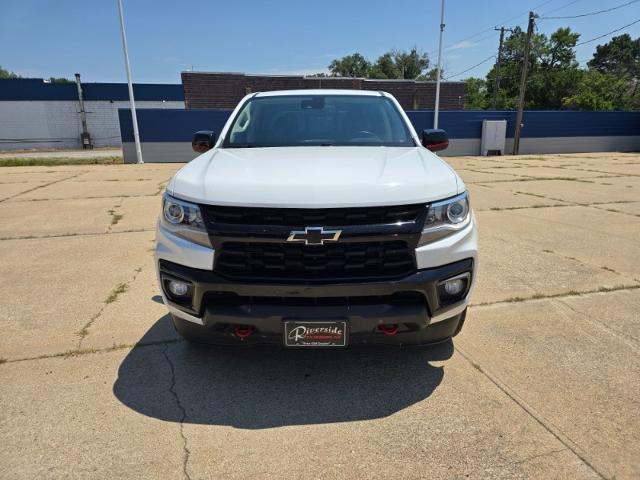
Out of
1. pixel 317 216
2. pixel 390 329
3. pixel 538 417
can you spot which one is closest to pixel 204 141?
pixel 317 216

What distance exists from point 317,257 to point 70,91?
4079cm

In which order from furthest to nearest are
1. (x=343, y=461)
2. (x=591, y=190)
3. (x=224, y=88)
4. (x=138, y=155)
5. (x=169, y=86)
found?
(x=169, y=86), (x=224, y=88), (x=138, y=155), (x=591, y=190), (x=343, y=461)

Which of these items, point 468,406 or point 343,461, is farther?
point 468,406

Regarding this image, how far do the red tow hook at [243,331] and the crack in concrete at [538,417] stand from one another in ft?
5.04

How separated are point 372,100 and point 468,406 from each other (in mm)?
2804

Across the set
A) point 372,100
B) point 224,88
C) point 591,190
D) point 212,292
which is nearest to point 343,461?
point 212,292

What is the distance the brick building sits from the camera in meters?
31.4

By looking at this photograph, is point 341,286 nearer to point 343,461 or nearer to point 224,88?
point 343,461

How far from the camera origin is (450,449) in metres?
2.18

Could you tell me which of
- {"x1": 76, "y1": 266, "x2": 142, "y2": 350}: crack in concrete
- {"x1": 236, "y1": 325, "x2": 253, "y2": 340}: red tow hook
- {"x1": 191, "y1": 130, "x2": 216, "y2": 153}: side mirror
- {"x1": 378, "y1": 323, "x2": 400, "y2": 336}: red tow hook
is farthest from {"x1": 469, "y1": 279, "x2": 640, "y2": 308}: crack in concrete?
{"x1": 76, "y1": 266, "x2": 142, "y2": 350}: crack in concrete

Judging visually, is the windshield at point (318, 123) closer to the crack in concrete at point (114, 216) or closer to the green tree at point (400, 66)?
the crack in concrete at point (114, 216)

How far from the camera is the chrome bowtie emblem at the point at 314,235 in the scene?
2259 millimetres

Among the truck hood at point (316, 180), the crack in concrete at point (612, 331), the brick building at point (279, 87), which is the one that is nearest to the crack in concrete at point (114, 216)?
the truck hood at point (316, 180)

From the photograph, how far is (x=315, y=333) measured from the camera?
232 cm
